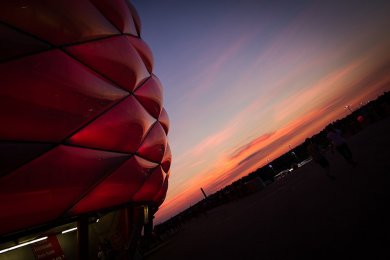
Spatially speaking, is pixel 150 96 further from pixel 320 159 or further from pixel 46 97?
pixel 320 159

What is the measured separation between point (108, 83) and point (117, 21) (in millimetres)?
1807

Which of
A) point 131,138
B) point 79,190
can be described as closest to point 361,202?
point 131,138

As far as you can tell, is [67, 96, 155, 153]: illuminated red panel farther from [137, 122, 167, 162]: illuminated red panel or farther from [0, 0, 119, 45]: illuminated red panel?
[0, 0, 119, 45]: illuminated red panel

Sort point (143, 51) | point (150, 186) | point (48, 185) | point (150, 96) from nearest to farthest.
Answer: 1. point (48, 185)
2. point (150, 96)
3. point (143, 51)
4. point (150, 186)

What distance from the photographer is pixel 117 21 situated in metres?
5.71

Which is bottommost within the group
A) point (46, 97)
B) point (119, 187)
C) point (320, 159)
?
point (320, 159)

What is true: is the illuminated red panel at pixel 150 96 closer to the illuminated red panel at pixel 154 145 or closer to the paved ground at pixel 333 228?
the illuminated red panel at pixel 154 145

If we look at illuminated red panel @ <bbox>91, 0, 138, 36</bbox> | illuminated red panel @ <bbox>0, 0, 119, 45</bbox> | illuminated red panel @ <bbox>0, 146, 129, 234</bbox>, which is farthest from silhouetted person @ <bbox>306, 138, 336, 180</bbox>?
illuminated red panel @ <bbox>0, 0, 119, 45</bbox>

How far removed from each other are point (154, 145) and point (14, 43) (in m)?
3.83

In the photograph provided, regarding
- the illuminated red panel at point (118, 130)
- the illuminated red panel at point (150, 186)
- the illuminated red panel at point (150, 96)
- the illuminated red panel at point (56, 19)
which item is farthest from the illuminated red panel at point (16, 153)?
the illuminated red panel at point (150, 186)

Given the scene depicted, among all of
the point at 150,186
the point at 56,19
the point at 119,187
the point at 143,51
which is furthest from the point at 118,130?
the point at 143,51

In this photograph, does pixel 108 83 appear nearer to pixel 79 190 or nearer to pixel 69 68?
pixel 69 68

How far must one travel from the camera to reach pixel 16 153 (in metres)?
3.50

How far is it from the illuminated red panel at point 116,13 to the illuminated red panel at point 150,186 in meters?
3.86
